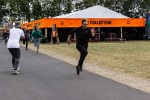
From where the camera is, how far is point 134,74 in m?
13.9

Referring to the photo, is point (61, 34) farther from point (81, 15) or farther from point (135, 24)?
point (135, 24)

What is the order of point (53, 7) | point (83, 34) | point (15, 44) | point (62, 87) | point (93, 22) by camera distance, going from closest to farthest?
1. point (62, 87)
2. point (83, 34)
3. point (15, 44)
4. point (93, 22)
5. point (53, 7)

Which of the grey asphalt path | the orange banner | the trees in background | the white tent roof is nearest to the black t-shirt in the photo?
the grey asphalt path

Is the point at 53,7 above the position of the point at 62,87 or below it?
above

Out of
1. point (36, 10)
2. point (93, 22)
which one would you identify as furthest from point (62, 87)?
point (36, 10)

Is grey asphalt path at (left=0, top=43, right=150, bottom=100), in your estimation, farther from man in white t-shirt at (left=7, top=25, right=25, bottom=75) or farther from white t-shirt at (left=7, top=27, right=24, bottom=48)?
white t-shirt at (left=7, top=27, right=24, bottom=48)

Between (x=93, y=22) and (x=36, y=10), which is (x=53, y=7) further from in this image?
(x=93, y=22)

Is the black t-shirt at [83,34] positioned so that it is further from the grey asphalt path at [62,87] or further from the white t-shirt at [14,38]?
the white t-shirt at [14,38]

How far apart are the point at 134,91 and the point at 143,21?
35190 millimetres

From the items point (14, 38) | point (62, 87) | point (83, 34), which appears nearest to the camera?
point (62, 87)

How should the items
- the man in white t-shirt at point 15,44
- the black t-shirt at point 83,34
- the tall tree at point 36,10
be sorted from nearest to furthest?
the black t-shirt at point 83,34 < the man in white t-shirt at point 15,44 < the tall tree at point 36,10

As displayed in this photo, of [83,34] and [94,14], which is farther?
[94,14]

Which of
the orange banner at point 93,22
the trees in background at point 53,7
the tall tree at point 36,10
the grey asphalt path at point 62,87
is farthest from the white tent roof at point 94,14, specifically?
the tall tree at point 36,10

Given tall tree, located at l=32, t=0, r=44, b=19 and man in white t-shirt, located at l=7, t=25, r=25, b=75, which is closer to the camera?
man in white t-shirt, located at l=7, t=25, r=25, b=75
